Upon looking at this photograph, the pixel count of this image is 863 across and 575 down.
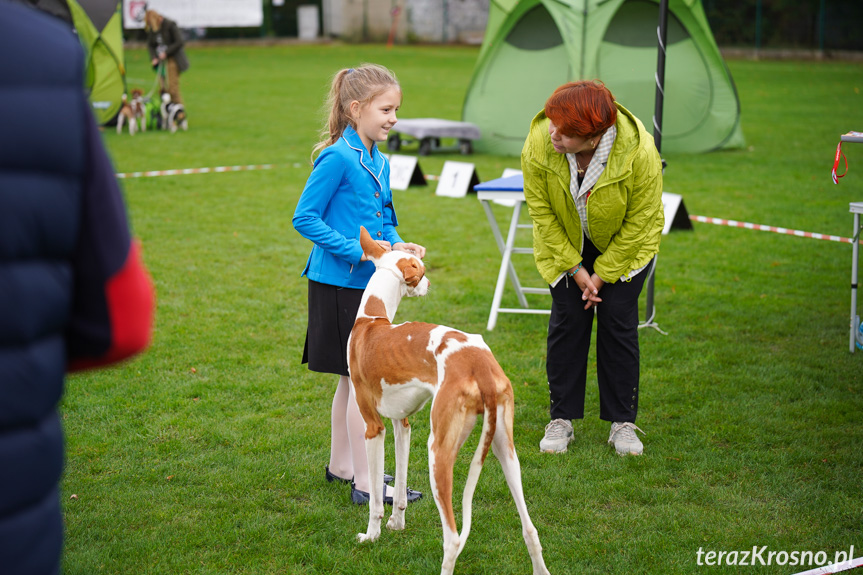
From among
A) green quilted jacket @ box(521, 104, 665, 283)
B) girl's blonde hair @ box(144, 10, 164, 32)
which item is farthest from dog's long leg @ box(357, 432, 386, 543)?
girl's blonde hair @ box(144, 10, 164, 32)

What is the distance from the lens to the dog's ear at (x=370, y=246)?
330 centimetres

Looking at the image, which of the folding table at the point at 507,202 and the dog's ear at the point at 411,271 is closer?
the dog's ear at the point at 411,271

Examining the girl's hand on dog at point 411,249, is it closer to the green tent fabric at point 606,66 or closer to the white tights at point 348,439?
the white tights at point 348,439

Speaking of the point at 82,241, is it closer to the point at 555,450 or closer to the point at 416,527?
the point at 416,527

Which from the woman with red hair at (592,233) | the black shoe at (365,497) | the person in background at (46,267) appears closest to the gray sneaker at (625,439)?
the woman with red hair at (592,233)

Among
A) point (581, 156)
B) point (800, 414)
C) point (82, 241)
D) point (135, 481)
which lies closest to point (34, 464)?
Result: point (82, 241)

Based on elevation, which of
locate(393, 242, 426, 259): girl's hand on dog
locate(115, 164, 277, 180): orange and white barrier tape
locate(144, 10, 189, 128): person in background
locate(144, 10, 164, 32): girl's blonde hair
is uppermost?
locate(144, 10, 164, 32): girl's blonde hair

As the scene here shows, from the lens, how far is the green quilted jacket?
3900mm

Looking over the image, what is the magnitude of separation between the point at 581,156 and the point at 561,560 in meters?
1.93

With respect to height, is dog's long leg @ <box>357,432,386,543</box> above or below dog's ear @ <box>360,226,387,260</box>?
below

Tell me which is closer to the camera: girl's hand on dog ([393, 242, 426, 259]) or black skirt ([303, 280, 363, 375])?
girl's hand on dog ([393, 242, 426, 259])

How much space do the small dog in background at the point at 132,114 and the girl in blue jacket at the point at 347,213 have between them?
43.6ft

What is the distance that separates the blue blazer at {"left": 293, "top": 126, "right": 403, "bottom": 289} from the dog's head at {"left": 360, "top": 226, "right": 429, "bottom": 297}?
100mm

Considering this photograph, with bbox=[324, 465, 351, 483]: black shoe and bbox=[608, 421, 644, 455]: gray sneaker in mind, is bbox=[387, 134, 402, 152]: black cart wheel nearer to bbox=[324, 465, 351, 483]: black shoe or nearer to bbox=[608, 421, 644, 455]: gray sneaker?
bbox=[608, 421, 644, 455]: gray sneaker
